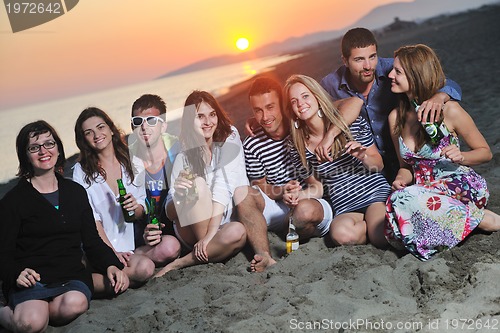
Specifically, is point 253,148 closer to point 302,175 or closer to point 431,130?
point 302,175

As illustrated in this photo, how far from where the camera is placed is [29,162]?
11.4 ft

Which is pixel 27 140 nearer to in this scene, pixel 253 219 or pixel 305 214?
pixel 253 219

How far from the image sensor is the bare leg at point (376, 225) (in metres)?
3.81

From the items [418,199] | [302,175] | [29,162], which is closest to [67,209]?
[29,162]

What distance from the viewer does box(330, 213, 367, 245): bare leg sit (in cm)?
389

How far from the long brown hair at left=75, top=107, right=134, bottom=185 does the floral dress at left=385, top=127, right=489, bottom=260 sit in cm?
190

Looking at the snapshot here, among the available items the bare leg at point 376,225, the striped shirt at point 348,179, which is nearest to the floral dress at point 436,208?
the bare leg at point 376,225

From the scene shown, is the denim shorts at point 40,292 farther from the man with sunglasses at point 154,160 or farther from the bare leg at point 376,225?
the bare leg at point 376,225

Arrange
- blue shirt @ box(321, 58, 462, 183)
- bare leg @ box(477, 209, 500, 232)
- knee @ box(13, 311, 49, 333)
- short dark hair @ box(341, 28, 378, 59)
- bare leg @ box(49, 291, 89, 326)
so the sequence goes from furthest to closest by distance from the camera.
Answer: blue shirt @ box(321, 58, 462, 183) < short dark hair @ box(341, 28, 378, 59) < bare leg @ box(477, 209, 500, 232) < bare leg @ box(49, 291, 89, 326) < knee @ box(13, 311, 49, 333)

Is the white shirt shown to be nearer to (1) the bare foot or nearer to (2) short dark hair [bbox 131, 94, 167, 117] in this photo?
(2) short dark hair [bbox 131, 94, 167, 117]

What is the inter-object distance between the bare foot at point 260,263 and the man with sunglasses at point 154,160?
61 centimetres

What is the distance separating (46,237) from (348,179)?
211cm

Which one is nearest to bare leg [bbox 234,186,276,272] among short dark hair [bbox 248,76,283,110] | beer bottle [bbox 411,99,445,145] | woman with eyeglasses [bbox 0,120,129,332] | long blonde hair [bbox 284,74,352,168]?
long blonde hair [bbox 284,74,352,168]

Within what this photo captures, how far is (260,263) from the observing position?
12.3 feet
